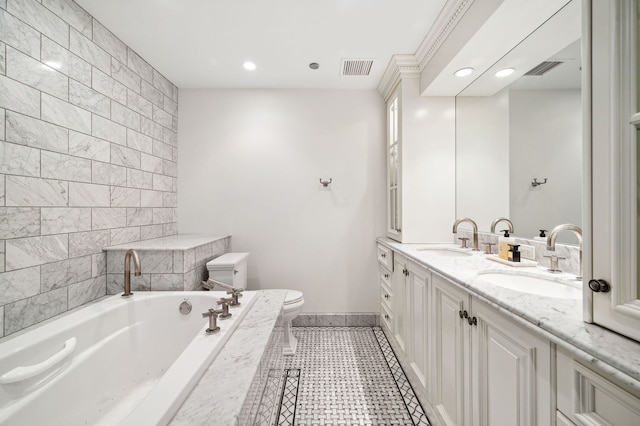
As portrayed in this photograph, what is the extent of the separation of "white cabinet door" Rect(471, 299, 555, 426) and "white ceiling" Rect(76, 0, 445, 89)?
1.88 metres

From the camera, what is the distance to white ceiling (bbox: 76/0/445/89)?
1626 mm

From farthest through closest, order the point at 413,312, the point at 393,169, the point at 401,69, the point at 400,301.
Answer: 1. the point at 393,169
2. the point at 401,69
3. the point at 400,301
4. the point at 413,312

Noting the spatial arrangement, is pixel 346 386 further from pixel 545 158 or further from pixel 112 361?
pixel 545 158

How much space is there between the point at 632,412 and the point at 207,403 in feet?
3.43

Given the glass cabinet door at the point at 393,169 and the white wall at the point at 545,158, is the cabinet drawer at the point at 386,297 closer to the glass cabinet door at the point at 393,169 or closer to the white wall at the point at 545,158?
the glass cabinet door at the point at 393,169

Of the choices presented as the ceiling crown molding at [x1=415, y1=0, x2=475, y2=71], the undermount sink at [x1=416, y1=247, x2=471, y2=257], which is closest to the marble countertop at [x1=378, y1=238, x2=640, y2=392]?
the undermount sink at [x1=416, y1=247, x2=471, y2=257]

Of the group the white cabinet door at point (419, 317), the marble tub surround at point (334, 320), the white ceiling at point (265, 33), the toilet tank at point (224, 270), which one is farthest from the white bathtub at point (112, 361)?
the white ceiling at point (265, 33)

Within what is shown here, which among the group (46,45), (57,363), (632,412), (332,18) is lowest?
(57,363)

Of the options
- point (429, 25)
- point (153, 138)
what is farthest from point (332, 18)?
point (153, 138)

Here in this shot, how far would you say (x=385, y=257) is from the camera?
7.70ft

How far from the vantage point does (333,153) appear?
8.78 ft

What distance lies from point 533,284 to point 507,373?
22.1 inches

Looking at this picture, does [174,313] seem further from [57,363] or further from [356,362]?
[356,362]

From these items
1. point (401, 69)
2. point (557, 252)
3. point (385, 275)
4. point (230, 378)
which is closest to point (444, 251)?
point (385, 275)
